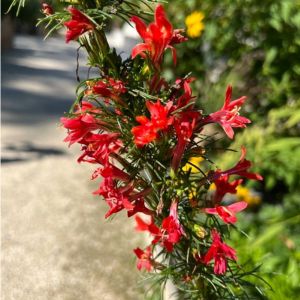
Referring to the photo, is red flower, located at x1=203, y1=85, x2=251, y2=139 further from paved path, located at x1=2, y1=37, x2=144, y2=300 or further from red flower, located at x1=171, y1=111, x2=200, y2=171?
paved path, located at x1=2, y1=37, x2=144, y2=300

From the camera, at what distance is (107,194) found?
142 centimetres

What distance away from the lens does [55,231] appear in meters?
3.20

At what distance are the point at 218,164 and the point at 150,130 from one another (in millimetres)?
2341

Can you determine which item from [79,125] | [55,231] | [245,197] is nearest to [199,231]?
[79,125]

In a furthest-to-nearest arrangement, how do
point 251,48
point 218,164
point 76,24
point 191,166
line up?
point 251,48, point 218,164, point 191,166, point 76,24

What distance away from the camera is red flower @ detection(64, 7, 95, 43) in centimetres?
121

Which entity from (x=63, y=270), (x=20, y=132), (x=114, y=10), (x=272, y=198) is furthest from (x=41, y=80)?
(x=114, y=10)

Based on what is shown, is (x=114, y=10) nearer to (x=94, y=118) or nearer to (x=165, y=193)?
(x=94, y=118)

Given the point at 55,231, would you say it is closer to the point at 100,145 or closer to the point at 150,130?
the point at 100,145

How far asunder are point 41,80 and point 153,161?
9.10 meters

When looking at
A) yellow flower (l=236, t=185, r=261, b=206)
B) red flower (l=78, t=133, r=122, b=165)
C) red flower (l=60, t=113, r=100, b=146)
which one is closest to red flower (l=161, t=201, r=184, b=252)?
red flower (l=78, t=133, r=122, b=165)

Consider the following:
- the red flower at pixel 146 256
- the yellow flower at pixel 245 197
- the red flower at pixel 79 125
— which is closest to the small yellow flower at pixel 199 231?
the red flower at pixel 146 256

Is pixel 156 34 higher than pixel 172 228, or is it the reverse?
pixel 156 34

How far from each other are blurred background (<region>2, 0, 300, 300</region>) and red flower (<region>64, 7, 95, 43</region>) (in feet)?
0.88
